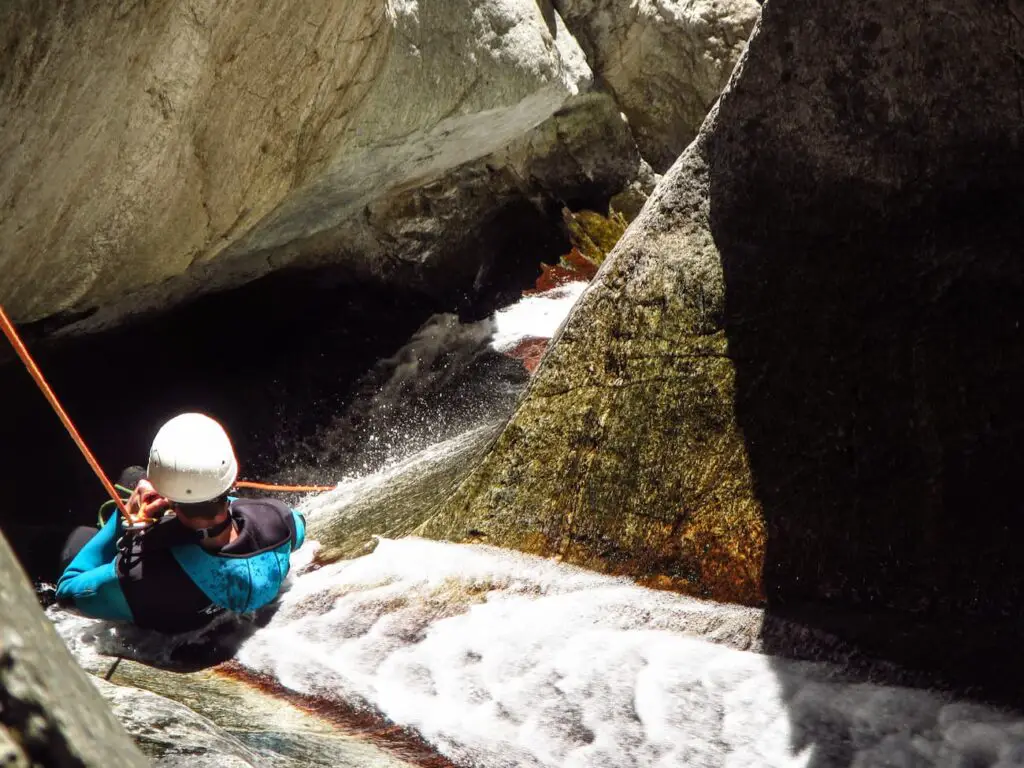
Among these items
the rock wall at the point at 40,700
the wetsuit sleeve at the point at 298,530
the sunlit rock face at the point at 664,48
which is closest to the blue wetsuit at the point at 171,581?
the wetsuit sleeve at the point at 298,530

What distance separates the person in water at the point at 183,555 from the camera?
423cm

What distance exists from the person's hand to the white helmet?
21 cm

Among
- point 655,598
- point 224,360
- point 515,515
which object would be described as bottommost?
point 655,598

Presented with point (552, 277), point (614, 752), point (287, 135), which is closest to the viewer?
point (614, 752)

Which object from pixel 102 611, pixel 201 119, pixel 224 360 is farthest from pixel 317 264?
pixel 102 611

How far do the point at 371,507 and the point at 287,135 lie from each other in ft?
9.99

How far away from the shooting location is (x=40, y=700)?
3.77 feet

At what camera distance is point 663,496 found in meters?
4.19

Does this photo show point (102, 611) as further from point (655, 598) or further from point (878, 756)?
point (878, 756)

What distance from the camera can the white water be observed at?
10.5 ft

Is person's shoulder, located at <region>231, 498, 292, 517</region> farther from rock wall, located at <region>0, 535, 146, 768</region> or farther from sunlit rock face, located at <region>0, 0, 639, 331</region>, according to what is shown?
rock wall, located at <region>0, 535, 146, 768</region>

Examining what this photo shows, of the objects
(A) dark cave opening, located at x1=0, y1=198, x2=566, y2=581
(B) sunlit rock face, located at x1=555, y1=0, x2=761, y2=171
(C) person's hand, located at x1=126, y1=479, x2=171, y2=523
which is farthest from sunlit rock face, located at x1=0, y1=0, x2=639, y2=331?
(C) person's hand, located at x1=126, y1=479, x2=171, y2=523

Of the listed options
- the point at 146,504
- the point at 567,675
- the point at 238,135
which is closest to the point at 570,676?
the point at 567,675

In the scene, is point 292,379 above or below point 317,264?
below
